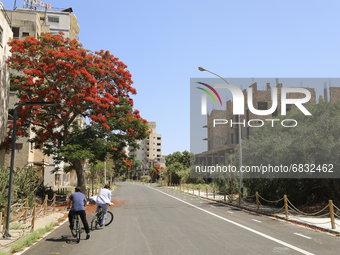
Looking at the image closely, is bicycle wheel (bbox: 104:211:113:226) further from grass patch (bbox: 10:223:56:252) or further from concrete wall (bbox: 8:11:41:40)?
concrete wall (bbox: 8:11:41:40)

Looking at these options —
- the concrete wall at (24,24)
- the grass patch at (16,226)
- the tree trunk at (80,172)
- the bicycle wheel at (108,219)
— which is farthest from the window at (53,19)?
the grass patch at (16,226)

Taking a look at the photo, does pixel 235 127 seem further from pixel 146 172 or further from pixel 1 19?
pixel 146 172

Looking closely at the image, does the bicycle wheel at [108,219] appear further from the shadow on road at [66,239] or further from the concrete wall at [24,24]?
the concrete wall at [24,24]

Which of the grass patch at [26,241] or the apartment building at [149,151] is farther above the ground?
the apartment building at [149,151]

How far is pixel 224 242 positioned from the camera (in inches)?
390

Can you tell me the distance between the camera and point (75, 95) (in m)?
22.7

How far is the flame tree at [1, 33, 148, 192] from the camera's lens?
73.1 ft

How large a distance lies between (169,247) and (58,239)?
3827 mm

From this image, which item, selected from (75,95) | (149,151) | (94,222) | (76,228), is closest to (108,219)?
(94,222)

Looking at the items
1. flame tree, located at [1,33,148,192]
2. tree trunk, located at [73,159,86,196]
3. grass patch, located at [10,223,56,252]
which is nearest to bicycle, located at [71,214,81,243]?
grass patch, located at [10,223,56,252]

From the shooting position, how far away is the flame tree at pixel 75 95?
22.3m

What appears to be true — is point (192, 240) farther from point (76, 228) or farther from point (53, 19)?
point (53, 19)

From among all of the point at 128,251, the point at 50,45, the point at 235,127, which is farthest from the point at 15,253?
the point at 235,127

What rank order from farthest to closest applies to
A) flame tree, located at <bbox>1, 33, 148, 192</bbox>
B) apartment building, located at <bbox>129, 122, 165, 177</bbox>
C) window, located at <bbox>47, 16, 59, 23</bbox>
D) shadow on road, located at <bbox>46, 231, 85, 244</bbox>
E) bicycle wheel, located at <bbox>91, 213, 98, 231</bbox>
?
apartment building, located at <bbox>129, 122, 165, 177</bbox> → window, located at <bbox>47, 16, 59, 23</bbox> → flame tree, located at <bbox>1, 33, 148, 192</bbox> → bicycle wheel, located at <bbox>91, 213, 98, 231</bbox> → shadow on road, located at <bbox>46, 231, 85, 244</bbox>
